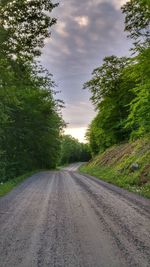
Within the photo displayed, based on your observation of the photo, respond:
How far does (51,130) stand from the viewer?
50438 millimetres

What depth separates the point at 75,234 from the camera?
8.48m

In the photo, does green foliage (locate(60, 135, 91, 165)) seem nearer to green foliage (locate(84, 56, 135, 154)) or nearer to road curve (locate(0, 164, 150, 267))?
green foliage (locate(84, 56, 135, 154))

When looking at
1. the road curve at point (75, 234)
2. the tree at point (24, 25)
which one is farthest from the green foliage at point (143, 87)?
the road curve at point (75, 234)

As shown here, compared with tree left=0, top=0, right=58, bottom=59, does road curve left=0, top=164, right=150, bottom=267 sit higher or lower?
lower

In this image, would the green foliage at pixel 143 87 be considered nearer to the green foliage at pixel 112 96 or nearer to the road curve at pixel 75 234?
the road curve at pixel 75 234

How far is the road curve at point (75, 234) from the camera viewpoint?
6402 mm

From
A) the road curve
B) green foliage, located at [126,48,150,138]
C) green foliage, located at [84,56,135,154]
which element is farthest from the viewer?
green foliage, located at [84,56,135,154]

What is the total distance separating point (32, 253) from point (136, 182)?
17.0m

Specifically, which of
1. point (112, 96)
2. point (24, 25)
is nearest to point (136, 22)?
point (24, 25)

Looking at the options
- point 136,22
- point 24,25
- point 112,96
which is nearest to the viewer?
point 24,25

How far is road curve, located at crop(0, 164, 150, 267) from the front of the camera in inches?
252

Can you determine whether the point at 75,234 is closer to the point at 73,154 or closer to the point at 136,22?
the point at 136,22

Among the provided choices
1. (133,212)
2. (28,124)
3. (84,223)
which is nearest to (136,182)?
(133,212)

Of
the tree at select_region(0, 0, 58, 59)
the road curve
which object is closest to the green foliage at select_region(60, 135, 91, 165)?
the tree at select_region(0, 0, 58, 59)
